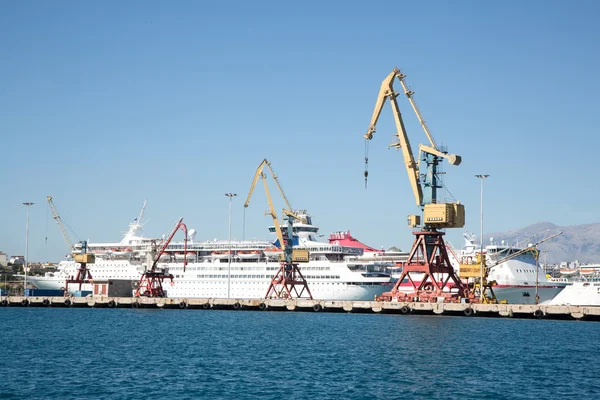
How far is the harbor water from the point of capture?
32.5 m

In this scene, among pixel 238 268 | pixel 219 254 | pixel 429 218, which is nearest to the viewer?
pixel 429 218

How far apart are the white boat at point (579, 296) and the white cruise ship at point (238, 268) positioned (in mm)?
24718

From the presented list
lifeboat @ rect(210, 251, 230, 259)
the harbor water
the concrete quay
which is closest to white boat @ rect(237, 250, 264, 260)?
lifeboat @ rect(210, 251, 230, 259)

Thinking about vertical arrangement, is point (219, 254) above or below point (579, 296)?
above

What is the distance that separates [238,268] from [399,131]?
49240 mm

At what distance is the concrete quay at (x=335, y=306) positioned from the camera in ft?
230

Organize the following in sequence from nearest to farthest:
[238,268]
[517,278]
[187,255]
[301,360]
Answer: [301,360] < [517,278] < [238,268] < [187,255]

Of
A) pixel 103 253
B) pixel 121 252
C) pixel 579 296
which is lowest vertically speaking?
pixel 579 296

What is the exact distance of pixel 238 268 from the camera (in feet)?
402

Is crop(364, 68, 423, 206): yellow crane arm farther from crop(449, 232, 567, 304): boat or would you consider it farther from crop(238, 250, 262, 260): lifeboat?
crop(238, 250, 262, 260): lifeboat

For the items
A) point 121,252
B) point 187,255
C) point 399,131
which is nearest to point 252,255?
point 187,255

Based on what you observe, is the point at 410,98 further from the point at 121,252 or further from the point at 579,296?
the point at 121,252

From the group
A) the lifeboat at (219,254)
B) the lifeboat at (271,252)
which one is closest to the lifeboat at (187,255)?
the lifeboat at (219,254)

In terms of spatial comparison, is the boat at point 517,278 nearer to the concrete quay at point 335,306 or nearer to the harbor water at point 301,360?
the concrete quay at point 335,306
